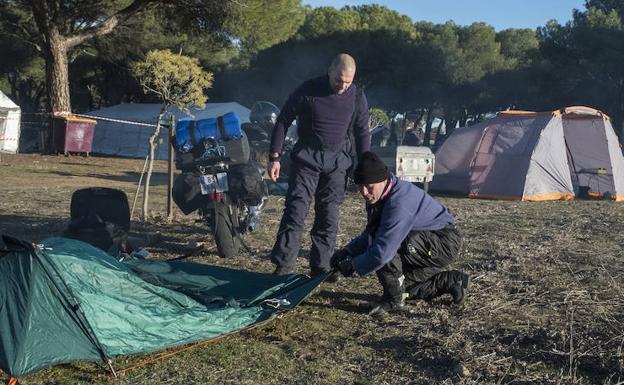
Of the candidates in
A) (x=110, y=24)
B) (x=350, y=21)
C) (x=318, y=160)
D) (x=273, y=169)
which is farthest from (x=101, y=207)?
(x=350, y=21)

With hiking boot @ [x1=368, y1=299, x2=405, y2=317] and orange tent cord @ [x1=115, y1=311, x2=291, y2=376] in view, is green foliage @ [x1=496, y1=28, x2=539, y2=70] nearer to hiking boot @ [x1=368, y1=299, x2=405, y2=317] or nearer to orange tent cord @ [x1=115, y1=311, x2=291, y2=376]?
hiking boot @ [x1=368, y1=299, x2=405, y2=317]

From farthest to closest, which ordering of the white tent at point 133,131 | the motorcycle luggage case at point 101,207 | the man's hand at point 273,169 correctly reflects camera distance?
the white tent at point 133,131 < the motorcycle luggage case at point 101,207 < the man's hand at point 273,169

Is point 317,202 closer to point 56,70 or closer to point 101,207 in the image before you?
point 101,207

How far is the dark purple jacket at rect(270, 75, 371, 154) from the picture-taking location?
16.8 feet

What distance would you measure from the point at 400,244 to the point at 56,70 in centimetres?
1965

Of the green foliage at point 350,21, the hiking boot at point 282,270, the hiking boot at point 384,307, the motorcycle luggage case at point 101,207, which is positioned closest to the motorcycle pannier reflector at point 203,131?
the motorcycle luggage case at point 101,207

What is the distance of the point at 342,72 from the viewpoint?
4.90 meters

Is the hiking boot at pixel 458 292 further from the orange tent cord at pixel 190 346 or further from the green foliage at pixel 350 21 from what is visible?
the green foliage at pixel 350 21

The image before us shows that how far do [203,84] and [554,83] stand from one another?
66.9 feet

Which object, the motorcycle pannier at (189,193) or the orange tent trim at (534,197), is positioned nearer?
the motorcycle pannier at (189,193)

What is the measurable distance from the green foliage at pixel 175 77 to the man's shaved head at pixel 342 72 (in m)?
18.8

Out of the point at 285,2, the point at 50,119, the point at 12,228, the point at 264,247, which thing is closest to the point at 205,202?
the point at 264,247

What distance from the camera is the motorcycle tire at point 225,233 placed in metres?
5.81

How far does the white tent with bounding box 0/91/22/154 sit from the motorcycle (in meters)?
21.5
